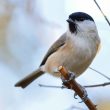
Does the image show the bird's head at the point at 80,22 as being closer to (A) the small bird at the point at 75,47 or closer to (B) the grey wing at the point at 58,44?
(A) the small bird at the point at 75,47

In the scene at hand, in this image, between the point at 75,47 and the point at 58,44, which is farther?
the point at 58,44

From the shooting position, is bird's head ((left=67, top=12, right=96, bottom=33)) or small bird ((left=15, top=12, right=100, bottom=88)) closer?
small bird ((left=15, top=12, right=100, bottom=88))

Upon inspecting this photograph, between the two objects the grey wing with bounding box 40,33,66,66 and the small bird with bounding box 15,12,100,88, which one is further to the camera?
the grey wing with bounding box 40,33,66,66

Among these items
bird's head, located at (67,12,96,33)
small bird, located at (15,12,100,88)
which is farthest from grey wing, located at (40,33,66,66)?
bird's head, located at (67,12,96,33)

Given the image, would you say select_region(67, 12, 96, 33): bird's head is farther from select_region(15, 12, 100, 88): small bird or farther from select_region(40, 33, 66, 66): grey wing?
select_region(40, 33, 66, 66): grey wing

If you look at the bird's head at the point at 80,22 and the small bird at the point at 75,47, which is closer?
the small bird at the point at 75,47

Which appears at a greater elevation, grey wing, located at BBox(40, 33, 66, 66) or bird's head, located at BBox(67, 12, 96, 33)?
bird's head, located at BBox(67, 12, 96, 33)

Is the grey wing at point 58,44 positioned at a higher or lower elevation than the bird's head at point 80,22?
lower

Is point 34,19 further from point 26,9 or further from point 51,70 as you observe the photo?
point 51,70

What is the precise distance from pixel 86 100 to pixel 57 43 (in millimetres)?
1480

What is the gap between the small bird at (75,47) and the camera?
7.44 ft

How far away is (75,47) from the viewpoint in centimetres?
231

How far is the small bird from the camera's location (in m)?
2.27

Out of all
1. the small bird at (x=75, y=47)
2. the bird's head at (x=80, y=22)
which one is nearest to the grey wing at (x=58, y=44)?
the small bird at (x=75, y=47)
